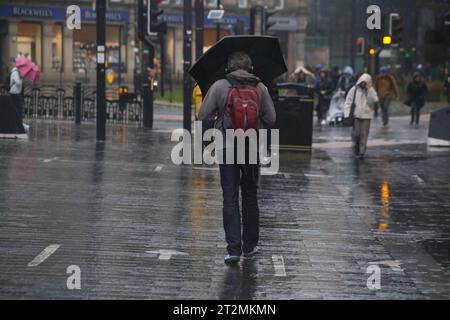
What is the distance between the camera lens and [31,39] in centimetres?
6562

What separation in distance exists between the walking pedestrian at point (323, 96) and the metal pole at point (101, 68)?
10.7 m

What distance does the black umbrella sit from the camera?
385 inches

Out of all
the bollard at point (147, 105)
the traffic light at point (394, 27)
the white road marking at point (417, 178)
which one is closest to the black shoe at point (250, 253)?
the white road marking at point (417, 178)

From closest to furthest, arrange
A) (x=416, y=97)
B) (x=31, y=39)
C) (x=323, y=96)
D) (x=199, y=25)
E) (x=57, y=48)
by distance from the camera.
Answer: (x=199, y=25) < (x=323, y=96) < (x=416, y=97) < (x=31, y=39) < (x=57, y=48)

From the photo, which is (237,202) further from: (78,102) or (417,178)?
(78,102)

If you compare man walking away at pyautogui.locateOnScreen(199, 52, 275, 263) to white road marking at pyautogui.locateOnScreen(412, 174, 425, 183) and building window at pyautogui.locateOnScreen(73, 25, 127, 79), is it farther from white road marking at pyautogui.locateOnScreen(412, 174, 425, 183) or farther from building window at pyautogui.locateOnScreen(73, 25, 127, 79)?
building window at pyautogui.locateOnScreen(73, 25, 127, 79)

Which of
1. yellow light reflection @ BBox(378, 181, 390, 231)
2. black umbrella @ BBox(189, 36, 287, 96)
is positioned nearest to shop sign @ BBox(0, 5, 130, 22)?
yellow light reflection @ BBox(378, 181, 390, 231)

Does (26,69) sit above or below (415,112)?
above

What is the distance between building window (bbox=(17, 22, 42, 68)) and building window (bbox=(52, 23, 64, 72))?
0.82 metres

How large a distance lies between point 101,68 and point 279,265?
14292mm

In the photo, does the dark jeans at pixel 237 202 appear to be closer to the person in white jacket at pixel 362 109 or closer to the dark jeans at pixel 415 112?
the person in white jacket at pixel 362 109

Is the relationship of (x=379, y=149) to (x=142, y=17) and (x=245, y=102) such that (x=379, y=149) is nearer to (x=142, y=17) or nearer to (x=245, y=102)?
(x=142, y=17)

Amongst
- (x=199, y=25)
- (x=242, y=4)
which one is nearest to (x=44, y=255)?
(x=199, y=25)

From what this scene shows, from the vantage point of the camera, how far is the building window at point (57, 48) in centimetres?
6512
